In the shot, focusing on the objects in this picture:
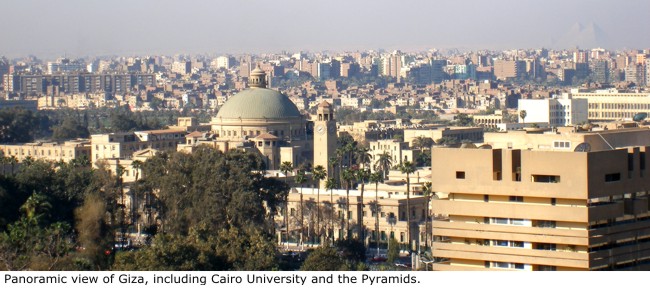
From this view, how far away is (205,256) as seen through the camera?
1881 centimetres

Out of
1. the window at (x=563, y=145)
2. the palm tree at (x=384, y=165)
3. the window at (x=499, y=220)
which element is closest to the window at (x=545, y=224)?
the window at (x=499, y=220)

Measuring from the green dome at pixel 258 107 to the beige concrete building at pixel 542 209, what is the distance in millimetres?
30192

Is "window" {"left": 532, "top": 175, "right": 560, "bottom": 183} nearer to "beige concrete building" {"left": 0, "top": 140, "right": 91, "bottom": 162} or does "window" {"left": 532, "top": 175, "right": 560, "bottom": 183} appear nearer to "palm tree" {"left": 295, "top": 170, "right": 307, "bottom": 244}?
"palm tree" {"left": 295, "top": 170, "right": 307, "bottom": 244}

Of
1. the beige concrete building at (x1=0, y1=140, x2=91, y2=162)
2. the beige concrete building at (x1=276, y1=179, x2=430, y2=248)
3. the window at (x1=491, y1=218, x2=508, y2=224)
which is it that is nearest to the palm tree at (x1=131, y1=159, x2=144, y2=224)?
the beige concrete building at (x1=276, y1=179, x2=430, y2=248)

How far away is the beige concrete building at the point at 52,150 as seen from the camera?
136 feet

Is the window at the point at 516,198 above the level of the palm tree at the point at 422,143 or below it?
below

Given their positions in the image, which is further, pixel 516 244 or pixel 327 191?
pixel 327 191

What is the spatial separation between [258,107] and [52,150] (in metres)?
5.56

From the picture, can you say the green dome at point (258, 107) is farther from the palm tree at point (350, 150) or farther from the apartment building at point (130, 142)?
the palm tree at point (350, 150)

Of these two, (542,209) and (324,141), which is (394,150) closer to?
(324,141)

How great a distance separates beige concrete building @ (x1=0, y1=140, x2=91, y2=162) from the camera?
41.5m

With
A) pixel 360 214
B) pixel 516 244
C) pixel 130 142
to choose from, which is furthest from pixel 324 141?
pixel 516 244

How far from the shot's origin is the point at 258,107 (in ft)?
143

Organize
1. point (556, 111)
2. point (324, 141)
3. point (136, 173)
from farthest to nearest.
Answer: point (556, 111) < point (324, 141) < point (136, 173)
